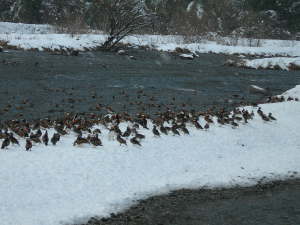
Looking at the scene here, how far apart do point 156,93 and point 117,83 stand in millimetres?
1868

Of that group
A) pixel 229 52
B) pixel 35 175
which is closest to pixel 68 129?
pixel 35 175

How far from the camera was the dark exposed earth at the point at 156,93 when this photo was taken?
19.7 feet

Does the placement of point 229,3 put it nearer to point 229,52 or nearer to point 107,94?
point 229,52

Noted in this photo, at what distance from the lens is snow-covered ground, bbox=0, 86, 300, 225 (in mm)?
5723

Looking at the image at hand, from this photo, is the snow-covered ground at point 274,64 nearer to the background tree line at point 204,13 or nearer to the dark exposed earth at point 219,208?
the dark exposed earth at point 219,208

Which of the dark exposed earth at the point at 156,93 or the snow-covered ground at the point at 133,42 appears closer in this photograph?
the dark exposed earth at the point at 156,93

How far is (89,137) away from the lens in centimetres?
806

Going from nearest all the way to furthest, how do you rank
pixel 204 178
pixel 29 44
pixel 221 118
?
pixel 204 178 < pixel 221 118 < pixel 29 44

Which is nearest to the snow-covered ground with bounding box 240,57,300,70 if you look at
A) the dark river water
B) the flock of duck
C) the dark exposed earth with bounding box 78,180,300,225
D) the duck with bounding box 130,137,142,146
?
the dark river water

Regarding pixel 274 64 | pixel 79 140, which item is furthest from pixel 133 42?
pixel 79 140

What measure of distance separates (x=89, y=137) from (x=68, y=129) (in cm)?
112

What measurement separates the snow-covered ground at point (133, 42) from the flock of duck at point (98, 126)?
45.6ft

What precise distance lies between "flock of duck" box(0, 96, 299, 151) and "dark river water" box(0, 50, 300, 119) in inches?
59.3

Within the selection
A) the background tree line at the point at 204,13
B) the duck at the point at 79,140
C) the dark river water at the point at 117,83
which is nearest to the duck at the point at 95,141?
the duck at the point at 79,140
